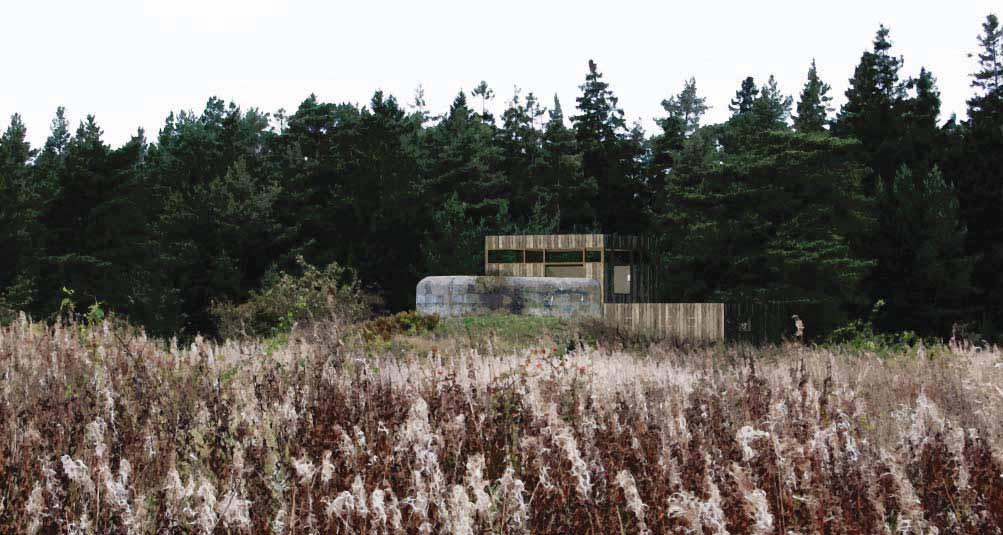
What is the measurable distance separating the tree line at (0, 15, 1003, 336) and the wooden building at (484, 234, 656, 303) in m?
1.48

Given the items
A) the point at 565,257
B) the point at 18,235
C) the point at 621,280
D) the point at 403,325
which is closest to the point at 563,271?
the point at 565,257

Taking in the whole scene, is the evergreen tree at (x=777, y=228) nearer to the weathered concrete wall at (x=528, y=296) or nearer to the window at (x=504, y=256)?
the window at (x=504, y=256)

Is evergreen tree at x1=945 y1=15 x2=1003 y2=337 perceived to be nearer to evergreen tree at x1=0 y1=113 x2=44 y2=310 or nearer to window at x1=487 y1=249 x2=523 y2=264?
window at x1=487 y1=249 x2=523 y2=264

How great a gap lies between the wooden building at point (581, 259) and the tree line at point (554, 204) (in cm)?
148

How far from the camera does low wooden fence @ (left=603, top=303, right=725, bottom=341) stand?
68.7 ft

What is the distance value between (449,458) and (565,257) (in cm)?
2924

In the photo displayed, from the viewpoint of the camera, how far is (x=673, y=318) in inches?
866

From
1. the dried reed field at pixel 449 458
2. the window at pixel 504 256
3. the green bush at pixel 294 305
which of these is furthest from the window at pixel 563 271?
the dried reed field at pixel 449 458

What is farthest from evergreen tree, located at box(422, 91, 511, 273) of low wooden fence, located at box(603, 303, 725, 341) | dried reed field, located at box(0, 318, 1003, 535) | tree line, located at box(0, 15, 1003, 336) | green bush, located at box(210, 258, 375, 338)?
dried reed field, located at box(0, 318, 1003, 535)

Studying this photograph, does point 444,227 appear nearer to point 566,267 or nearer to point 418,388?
point 566,267

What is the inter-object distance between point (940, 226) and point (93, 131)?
4537 cm

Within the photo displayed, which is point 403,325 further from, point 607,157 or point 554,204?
point 607,157

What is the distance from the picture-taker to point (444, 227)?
39281 mm

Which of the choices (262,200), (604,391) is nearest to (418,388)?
(604,391)
